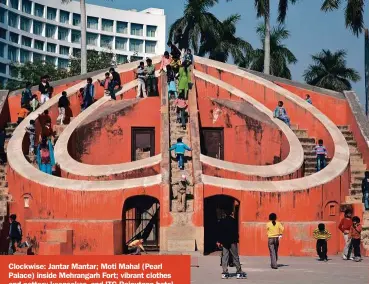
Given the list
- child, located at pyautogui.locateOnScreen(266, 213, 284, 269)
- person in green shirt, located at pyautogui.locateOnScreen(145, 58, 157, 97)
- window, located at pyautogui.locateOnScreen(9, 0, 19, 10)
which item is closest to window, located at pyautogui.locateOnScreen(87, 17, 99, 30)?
window, located at pyautogui.locateOnScreen(9, 0, 19, 10)

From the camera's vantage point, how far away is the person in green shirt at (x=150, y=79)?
25641mm

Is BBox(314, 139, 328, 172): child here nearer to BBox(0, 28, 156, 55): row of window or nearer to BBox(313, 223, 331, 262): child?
BBox(313, 223, 331, 262): child

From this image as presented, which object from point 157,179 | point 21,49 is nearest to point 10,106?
point 157,179

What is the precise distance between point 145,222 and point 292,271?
5.95 m

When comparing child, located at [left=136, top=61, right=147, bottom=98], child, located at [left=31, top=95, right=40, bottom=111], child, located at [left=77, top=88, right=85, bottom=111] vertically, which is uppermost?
child, located at [left=136, top=61, right=147, bottom=98]

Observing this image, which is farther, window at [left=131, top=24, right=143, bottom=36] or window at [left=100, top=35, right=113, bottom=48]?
window at [left=131, top=24, right=143, bottom=36]

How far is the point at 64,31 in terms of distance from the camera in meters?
92.5

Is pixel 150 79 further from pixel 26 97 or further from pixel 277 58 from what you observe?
pixel 277 58

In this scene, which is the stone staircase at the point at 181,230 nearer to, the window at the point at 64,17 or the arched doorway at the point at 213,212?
the arched doorway at the point at 213,212

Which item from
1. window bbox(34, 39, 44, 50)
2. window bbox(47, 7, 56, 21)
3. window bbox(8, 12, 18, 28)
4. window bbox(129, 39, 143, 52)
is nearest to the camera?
window bbox(8, 12, 18, 28)

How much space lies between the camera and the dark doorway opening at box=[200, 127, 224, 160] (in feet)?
79.5

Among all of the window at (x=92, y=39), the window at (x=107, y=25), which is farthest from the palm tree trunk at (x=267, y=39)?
the window at (x=107, y=25)

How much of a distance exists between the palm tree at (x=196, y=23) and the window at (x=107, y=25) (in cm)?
5335
